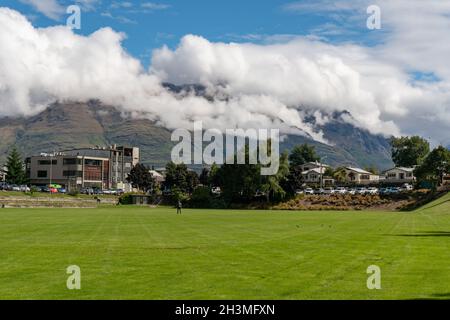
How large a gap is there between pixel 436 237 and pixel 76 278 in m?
25.7

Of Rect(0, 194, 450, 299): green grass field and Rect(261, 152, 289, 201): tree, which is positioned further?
Rect(261, 152, 289, 201): tree

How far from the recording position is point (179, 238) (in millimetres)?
35844

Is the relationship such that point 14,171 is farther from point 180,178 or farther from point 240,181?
point 240,181

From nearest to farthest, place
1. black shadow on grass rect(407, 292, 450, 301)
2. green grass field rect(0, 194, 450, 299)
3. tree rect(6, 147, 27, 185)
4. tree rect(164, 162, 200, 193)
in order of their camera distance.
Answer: black shadow on grass rect(407, 292, 450, 301), green grass field rect(0, 194, 450, 299), tree rect(164, 162, 200, 193), tree rect(6, 147, 27, 185)

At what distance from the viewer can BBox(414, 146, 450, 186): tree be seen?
144 m

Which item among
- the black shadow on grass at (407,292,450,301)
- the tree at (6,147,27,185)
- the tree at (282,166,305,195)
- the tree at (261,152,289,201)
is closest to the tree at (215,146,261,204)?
the tree at (261,152,289,201)

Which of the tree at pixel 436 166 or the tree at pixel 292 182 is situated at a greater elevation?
the tree at pixel 436 166

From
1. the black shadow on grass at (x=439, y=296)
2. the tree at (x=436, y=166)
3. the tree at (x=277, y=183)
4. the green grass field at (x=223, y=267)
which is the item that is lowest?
the black shadow on grass at (x=439, y=296)

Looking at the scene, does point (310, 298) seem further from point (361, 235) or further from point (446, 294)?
point (361, 235)

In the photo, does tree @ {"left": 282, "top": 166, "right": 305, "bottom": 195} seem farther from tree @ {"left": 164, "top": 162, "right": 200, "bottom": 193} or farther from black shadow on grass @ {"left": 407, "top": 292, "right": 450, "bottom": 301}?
black shadow on grass @ {"left": 407, "top": 292, "right": 450, "bottom": 301}

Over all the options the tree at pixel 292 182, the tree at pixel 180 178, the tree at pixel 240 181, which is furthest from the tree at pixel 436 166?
the tree at pixel 180 178

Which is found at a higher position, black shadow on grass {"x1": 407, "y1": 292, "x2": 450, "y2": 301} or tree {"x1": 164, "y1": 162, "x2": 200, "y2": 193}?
tree {"x1": 164, "y1": 162, "x2": 200, "y2": 193}

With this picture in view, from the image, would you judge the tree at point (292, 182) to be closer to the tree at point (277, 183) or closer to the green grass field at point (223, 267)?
the tree at point (277, 183)

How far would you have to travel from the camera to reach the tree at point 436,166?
14388cm
